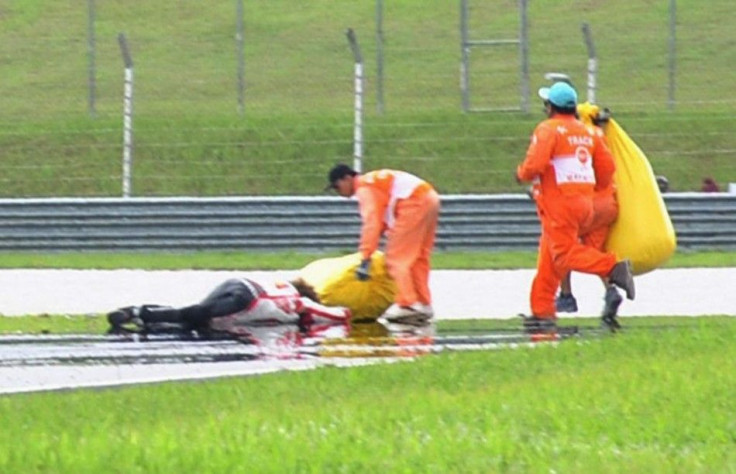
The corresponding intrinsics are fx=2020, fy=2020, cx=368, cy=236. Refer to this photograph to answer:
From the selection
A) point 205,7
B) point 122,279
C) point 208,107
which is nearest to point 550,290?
point 122,279

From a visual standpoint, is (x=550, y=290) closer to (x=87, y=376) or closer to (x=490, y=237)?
(x=87, y=376)

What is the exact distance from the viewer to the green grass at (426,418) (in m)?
7.00

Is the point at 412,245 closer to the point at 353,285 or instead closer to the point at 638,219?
the point at 353,285

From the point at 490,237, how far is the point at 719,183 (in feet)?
Result: 22.6

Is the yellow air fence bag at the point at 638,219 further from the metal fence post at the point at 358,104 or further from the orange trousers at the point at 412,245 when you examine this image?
the metal fence post at the point at 358,104

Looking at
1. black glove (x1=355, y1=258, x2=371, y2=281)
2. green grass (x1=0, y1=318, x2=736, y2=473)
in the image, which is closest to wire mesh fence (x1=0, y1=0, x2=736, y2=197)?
black glove (x1=355, y1=258, x2=371, y2=281)

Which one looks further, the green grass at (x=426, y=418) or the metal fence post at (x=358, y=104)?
the metal fence post at (x=358, y=104)

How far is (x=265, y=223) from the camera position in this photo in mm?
21953

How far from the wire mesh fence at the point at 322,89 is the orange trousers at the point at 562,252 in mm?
12202

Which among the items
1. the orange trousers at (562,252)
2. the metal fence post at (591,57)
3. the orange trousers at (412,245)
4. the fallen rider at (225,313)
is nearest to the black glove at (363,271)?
the orange trousers at (412,245)

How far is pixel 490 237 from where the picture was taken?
21.8 meters

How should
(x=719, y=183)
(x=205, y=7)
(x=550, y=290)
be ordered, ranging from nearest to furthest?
(x=550, y=290) < (x=719, y=183) < (x=205, y=7)

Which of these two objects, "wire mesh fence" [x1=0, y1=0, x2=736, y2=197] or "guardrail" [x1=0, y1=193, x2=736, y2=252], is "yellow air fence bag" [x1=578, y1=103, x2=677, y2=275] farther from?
"wire mesh fence" [x1=0, y1=0, x2=736, y2=197]

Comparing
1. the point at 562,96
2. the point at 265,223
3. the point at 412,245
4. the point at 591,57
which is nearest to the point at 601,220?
the point at 562,96
